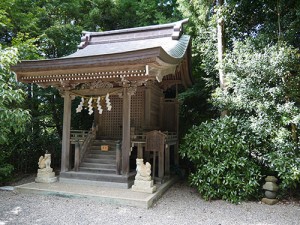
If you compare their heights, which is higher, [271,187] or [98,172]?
[98,172]

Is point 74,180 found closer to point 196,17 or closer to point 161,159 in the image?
point 161,159

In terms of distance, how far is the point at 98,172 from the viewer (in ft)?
22.6

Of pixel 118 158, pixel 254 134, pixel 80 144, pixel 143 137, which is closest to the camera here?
pixel 254 134

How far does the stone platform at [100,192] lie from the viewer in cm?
530

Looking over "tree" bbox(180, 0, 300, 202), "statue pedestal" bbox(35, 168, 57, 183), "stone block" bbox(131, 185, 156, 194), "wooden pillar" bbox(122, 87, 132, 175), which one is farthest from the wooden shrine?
"tree" bbox(180, 0, 300, 202)

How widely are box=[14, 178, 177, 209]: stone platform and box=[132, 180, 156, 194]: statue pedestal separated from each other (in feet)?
0.38

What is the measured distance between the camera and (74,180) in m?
6.79

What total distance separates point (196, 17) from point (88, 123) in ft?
21.0

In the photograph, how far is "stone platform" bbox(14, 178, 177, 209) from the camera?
17.4 ft

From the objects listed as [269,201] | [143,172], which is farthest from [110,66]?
[269,201]

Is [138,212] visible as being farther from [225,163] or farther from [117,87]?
[117,87]

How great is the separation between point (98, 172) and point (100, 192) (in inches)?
43.3

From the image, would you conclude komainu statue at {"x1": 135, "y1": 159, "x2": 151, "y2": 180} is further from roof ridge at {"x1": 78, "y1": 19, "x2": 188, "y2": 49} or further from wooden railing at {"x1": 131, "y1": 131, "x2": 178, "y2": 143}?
roof ridge at {"x1": 78, "y1": 19, "x2": 188, "y2": 49}

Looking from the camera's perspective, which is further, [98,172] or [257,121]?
[98,172]
